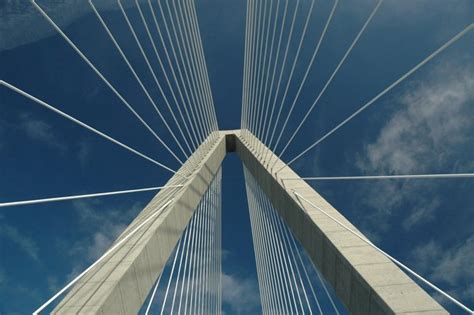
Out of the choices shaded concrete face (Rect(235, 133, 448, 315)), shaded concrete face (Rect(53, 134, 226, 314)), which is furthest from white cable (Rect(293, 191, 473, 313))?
shaded concrete face (Rect(53, 134, 226, 314))

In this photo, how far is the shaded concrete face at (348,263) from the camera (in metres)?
4.27

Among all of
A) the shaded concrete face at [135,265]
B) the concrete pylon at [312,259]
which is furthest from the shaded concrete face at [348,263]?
the shaded concrete face at [135,265]

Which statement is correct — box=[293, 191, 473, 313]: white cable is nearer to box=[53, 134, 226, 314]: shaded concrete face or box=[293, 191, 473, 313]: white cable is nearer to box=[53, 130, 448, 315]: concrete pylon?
box=[53, 130, 448, 315]: concrete pylon

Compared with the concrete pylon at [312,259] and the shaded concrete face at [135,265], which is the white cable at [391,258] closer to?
the concrete pylon at [312,259]

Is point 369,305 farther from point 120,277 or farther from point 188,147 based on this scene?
point 188,147

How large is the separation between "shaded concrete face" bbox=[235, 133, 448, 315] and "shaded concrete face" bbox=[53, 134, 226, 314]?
8.23 ft

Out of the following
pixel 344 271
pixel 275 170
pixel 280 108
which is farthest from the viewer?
pixel 275 170

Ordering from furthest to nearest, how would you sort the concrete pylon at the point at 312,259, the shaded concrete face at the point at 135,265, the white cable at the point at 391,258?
the shaded concrete face at the point at 135,265
the concrete pylon at the point at 312,259
the white cable at the point at 391,258

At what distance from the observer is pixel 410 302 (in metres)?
4.16

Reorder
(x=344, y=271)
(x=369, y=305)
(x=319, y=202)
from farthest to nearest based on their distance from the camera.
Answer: (x=319, y=202)
(x=344, y=271)
(x=369, y=305)

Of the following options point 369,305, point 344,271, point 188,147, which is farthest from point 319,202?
point 188,147

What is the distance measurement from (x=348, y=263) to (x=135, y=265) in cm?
320

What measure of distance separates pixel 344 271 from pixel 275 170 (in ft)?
15.1

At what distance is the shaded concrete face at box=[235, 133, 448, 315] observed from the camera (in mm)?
4266
